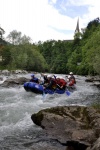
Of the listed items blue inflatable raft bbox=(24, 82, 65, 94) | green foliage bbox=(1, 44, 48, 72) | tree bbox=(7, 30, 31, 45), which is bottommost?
blue inflatable raft bbox=(24, 82, 65, 94)

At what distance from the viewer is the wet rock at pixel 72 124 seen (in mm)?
7777

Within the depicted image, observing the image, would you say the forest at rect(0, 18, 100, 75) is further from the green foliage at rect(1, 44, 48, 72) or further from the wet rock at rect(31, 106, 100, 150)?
the wet rock at rect(31, 106, 100, 150)

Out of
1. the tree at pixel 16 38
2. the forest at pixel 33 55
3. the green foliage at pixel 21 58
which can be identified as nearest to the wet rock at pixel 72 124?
the forest at pixel 33 55

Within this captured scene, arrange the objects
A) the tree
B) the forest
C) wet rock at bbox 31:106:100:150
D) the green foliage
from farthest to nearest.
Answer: the tree < the green foliage < the forest < wet rock at bbox 31:106:100:150

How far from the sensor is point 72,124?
8.76 m

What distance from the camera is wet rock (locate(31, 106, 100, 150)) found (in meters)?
7.78

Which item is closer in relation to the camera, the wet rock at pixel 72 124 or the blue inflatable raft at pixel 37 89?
the wet rock at pixel 72 124

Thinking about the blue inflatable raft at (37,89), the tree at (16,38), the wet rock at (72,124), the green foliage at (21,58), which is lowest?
the wet rock at (72,124)

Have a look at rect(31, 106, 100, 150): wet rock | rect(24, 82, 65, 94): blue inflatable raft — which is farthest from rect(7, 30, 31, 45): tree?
rect(31, 106, 100, 150): wet rock

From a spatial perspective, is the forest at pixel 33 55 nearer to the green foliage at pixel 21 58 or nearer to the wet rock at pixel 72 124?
the green foliage at pixel 21 58

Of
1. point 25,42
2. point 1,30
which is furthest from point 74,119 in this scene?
point 1,30

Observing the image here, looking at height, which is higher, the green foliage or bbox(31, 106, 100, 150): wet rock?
the green foliage

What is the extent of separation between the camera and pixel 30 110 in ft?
39.7

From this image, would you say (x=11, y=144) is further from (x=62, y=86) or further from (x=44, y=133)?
(x=62, y=86)
